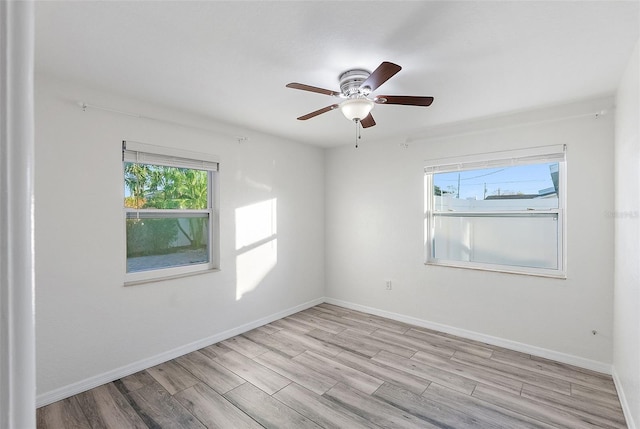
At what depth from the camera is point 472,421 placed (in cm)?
220

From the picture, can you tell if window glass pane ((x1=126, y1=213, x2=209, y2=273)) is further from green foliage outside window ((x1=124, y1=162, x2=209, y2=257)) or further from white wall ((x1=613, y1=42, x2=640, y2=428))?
white wall ((x1=613, y1=42, x2=640, y2=428))

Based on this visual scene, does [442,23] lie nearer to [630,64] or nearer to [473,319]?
[630,64]

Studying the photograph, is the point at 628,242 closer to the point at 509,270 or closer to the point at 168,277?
the point at 509,270

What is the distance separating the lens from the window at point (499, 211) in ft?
10.4

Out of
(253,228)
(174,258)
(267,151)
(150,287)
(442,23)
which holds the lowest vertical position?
(150,287)

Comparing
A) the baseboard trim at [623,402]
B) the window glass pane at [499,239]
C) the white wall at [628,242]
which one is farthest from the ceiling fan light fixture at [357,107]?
the baseboard trim at [623,402]

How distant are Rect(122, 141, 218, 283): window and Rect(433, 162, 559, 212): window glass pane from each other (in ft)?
8.85

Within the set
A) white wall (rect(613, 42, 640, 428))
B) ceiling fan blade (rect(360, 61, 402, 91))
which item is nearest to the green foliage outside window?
ceiling fan blade (rect(360, 61, 402, 91))

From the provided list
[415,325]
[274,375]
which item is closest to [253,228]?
[274,375]

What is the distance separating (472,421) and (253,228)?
279 centimetres

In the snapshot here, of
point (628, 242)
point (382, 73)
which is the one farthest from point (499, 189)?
point (382, 73)

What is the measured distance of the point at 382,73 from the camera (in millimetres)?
1797

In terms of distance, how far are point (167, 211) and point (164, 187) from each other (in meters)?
0.24

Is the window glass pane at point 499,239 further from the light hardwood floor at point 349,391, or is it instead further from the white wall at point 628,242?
the light hardwood floor at point 349,391
